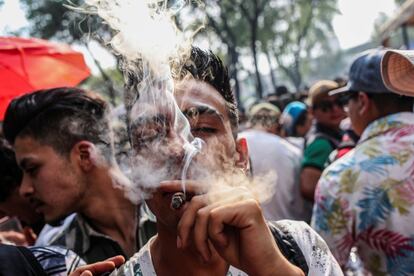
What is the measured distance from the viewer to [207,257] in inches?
48.8

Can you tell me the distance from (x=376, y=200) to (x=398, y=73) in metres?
0.72

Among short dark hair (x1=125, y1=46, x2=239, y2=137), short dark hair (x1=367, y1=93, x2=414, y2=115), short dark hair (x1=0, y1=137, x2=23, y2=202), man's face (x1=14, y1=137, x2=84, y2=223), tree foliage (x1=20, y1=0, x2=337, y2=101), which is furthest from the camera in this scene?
tree foliage (x1=20, y1=0, x2=337, y2=101)

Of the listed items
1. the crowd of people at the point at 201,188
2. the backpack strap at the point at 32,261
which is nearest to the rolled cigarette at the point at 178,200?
the crowd of people at the point at 201,188

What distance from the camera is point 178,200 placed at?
1288 millimetres

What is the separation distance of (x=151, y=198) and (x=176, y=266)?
0.26m

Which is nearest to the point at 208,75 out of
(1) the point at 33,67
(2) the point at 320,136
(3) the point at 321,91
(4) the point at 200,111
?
(4) the point at 200,111

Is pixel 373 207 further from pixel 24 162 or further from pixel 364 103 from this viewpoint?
pixel 24 162

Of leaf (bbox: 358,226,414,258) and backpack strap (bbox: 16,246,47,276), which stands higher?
A: backpack strap (bbox: 16,246,47,276)

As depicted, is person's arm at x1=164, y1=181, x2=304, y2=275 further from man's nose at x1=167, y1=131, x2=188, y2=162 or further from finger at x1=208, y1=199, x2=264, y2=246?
man's nose at x1=167, y1=131, x2=188, y2=162

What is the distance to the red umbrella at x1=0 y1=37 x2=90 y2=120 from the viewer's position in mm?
3416

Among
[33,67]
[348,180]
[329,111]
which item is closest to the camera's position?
[348,180]

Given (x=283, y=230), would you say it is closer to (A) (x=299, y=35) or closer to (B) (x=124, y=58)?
(B) (x=124, y=58)

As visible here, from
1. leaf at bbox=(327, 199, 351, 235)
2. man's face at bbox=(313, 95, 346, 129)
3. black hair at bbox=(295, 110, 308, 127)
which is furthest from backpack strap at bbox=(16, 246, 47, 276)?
black hair at bbox=(295, 110, 308, 127)

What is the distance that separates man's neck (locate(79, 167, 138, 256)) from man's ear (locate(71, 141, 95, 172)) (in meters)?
0.06
